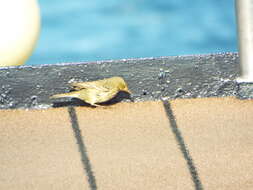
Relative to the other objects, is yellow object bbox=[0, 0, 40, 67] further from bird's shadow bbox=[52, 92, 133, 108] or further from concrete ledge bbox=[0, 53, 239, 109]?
bird's shadow bbox=[52, 92, 133, 108]

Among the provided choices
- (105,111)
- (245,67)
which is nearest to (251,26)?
(245,67)

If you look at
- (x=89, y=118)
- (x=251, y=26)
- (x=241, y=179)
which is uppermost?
(x=251, y=26)

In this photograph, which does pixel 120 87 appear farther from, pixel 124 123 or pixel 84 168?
pixel 84 168

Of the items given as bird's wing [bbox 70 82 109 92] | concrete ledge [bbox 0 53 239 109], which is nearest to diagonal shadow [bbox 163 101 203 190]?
concrete ledge [bbox 0 53 239 109]

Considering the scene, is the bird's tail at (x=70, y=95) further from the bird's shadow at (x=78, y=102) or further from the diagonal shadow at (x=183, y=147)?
the diagonal shadow at (x=183, y=147)

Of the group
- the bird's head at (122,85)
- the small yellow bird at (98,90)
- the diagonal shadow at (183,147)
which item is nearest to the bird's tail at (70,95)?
the small yellow bird at (98,90)

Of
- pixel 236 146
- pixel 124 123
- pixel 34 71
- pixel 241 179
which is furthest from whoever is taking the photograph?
pixel 34 71

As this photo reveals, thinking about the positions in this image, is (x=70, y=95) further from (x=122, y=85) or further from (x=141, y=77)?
(x=141, y=77)
